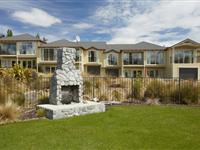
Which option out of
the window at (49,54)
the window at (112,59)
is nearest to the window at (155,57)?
the window at (112,59)

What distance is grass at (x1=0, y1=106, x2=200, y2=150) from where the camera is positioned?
727 cm

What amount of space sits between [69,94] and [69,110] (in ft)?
6.47

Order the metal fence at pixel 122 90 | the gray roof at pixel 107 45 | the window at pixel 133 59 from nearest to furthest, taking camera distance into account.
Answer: the metal fence at pixel 122 90 < the gray roof at pixel 107 45 < the window at pixel 133 59

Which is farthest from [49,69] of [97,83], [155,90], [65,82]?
[65,82]

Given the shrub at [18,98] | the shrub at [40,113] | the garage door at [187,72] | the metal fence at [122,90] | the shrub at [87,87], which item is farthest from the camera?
the garage door at [187,72]

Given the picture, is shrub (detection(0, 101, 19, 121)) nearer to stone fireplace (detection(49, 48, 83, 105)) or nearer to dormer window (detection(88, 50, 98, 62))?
stone fireplace (detection(49, 48, 83, 105))

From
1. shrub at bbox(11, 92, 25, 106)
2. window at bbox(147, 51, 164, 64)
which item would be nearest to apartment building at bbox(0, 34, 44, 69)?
window at bbox(147, 51, 164, 64)

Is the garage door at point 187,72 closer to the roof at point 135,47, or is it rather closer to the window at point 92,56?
the roof at point 135,47

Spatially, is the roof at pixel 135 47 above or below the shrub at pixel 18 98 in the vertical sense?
above

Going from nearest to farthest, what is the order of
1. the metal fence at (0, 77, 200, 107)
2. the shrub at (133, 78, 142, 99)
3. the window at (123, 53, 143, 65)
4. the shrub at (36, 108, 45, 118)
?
1. the shrub at (36, 108, 45, 118)
2. the metal fence at (0, 77, 200, 107)
3. the shrub at (133, 78, 142, 99)
4. the window at (123, 53, 143, 65)

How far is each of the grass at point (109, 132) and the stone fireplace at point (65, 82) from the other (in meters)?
2.32

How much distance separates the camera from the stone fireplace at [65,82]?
12867 mm

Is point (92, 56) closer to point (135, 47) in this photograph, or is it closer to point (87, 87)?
point (135, 47)

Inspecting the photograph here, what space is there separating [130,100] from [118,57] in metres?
29.0
